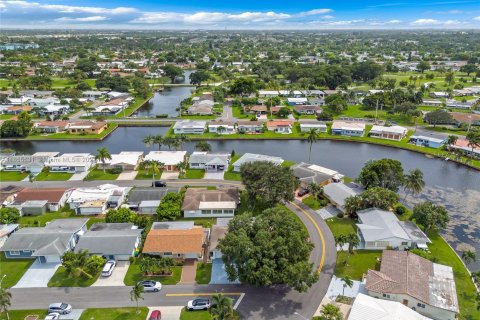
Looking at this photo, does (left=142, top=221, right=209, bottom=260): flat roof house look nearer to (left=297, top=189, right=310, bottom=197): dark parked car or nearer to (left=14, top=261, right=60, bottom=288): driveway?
(left=14, top=261, right=60, bottom=288): driveway

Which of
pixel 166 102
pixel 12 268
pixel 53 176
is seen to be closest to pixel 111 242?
pixel 12 268

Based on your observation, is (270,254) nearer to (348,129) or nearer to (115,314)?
(115,314)

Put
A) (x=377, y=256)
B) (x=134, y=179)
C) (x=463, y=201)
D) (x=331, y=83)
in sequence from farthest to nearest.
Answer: (x=331, y=83), (x=134, y=179), (x=463, y=201), (x=377, y=256)

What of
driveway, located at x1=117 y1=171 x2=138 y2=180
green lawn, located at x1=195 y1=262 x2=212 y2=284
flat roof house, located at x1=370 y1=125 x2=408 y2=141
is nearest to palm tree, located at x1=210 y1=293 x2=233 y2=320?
green lawn, located at x1=195 y1=262 x2=212 y2=284

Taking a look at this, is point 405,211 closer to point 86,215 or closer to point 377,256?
point 377,256

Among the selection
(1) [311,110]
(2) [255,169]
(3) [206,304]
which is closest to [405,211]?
(2) [255,169]

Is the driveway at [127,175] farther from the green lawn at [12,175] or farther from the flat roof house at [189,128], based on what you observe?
the flat roof house at [189,128]
